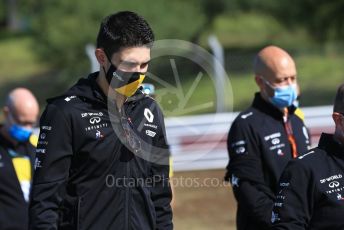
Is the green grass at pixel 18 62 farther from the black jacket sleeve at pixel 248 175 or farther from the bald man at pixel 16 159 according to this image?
the black jacket sleeve at pixel 248 175

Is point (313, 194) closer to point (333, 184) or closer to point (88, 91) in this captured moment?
point (333, 184)

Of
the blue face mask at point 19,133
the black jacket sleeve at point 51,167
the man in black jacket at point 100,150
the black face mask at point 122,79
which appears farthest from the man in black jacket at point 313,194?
the blue face mask at point 19,133

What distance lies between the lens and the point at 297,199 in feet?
12.4

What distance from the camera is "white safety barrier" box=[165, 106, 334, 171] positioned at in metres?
13.5

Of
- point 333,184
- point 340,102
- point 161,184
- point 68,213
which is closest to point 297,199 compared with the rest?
point 333,184

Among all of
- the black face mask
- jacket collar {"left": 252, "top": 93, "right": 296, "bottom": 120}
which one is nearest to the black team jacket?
the black face mask

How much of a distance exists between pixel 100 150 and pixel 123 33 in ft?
1.95

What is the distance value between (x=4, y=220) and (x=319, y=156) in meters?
2.99

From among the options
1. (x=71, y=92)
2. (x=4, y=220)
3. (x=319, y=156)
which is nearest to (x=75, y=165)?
(x=71, y=92)

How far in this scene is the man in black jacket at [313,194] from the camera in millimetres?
3787

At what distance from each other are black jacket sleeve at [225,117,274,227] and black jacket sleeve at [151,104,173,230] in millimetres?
1119

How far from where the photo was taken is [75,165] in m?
3.78

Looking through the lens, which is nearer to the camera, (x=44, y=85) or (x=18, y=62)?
(x=44, y=85)

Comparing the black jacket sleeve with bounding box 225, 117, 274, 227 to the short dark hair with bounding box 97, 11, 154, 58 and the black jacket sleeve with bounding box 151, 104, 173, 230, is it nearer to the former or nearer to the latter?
the black jacket sleeve with bounding box 151, 104, 173, 230
